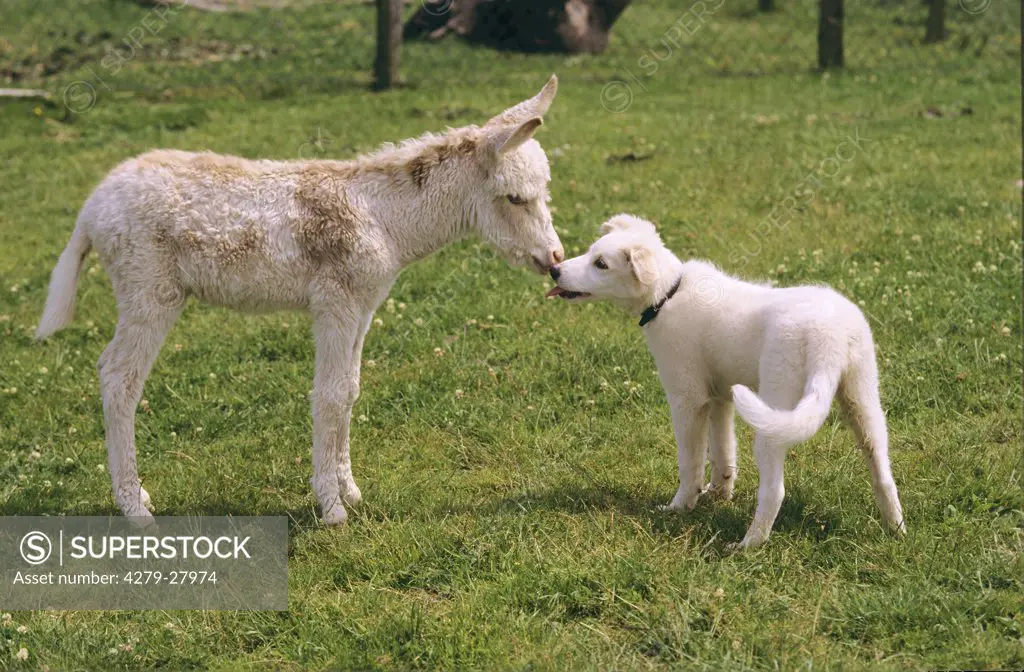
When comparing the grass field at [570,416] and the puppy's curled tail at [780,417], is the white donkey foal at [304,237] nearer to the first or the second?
the grass field at [570,416]

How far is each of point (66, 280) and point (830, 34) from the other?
1262 cm

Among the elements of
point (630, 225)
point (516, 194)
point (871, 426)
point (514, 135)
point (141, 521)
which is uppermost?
point (514, 135)

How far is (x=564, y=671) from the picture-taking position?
169 inches

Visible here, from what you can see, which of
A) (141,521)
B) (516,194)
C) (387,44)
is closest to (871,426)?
(516,194)

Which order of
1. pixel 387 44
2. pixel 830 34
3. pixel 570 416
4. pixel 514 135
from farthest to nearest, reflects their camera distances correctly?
pixel 830 34
pixel 387 44
pixel 570 416
pixel 514 135

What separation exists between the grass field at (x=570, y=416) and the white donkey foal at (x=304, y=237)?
0.76 meters

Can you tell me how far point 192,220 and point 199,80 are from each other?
33.8 ft

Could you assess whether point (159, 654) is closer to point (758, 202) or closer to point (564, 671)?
point (564, 671)

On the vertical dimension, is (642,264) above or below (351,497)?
above

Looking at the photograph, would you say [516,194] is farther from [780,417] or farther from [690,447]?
[780,417]

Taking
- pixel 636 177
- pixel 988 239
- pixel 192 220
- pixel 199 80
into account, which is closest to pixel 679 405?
pixel 192 220

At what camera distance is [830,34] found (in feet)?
51.2

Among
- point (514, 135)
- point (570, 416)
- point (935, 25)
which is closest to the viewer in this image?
point (514, 135)

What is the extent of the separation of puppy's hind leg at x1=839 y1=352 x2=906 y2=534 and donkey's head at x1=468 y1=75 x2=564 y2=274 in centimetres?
168
